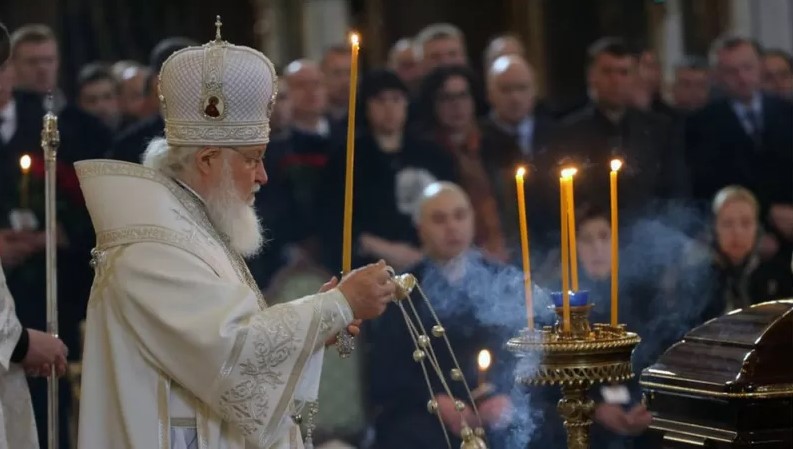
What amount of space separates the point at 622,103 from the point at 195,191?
14.0ft

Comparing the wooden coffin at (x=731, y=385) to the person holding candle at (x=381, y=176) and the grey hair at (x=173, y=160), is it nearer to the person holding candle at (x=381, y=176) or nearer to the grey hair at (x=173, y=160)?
the grey hair at (x=173, y=160)

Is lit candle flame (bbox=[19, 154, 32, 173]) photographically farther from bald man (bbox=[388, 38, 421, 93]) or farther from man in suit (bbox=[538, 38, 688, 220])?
man in suit (bbox=[538, 38, 688, 220])

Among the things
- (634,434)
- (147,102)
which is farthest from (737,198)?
(147,102)

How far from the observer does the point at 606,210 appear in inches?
260

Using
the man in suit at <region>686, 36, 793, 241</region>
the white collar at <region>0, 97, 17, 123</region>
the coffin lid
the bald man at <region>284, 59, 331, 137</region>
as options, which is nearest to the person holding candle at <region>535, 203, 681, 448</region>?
the man in suit at <region>686, 36, 793, 241</region>

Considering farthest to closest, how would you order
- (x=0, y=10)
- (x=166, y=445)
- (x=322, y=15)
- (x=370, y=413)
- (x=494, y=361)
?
(x=322, y=15)
(x=0, y=10)
(x=370, y=413)
(x=494, y=361)
(x=166, y=445)

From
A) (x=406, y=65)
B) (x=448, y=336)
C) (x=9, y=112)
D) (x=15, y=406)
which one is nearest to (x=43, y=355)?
(x=15, y=406)

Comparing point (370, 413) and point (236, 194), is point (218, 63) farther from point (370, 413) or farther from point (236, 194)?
point (370, 413)

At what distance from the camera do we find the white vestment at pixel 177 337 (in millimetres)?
3277

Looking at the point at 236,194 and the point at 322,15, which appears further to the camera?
the point at 322,15

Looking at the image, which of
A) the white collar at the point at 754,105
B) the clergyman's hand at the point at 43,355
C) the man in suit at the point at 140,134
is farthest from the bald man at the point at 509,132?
the clergyman's hand at the point at 43,355

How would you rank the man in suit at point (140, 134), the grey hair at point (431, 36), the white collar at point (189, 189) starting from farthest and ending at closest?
the grey hair at point (431, 36) < the man in suit at point (140, 134) < the white collar at point (189, 189)

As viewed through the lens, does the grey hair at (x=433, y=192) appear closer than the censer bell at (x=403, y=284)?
No

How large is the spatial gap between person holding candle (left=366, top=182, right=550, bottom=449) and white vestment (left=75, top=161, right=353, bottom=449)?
4.92 ft
